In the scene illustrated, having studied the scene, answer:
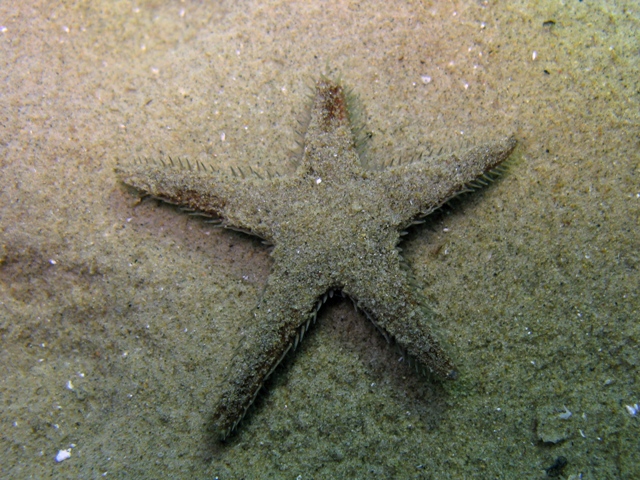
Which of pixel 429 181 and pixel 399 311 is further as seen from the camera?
pixel 429 181

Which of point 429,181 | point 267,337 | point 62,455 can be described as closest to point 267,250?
point 267,337

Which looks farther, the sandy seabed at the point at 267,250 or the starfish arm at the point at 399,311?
the sandy seabed at the point at 267,250

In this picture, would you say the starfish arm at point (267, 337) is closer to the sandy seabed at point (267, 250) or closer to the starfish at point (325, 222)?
the starfish at point (325, 222)

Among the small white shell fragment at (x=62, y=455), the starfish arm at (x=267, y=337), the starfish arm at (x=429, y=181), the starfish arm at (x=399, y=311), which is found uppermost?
the starfish arm at (x=429, y=181)

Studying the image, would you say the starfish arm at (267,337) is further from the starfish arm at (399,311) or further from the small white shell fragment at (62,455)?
the small white shell fragment at (62,455)

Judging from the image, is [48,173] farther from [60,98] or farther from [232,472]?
[232,472]

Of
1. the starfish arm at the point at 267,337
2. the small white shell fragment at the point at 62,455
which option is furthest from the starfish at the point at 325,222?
the small white shell fragment at the point at 62,455

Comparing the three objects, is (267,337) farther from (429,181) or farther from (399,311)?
(429,181)

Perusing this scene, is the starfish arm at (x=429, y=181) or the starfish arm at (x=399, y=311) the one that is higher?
the starfish arm at (x=429, y=181)
